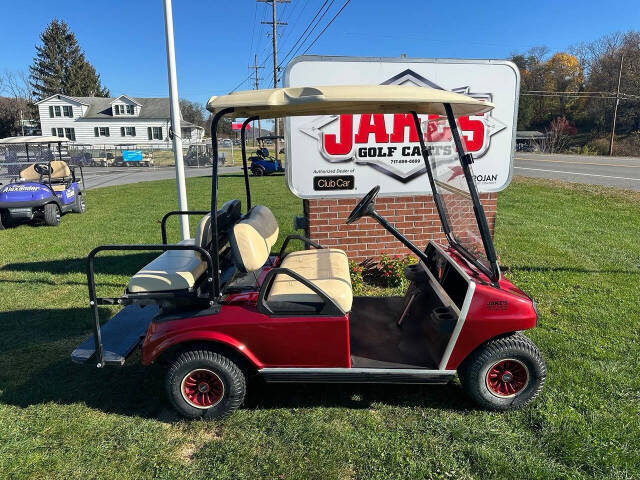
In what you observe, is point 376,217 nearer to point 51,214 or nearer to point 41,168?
point 51,214

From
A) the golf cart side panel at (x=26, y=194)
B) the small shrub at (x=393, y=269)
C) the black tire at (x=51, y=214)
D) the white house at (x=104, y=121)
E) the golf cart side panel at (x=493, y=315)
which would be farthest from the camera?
the white house at (x=104, y=121)

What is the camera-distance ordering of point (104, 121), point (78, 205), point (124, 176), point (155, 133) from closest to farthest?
point (78, 205) → point (124, 176) → point (104, 121) → point (155, 133)

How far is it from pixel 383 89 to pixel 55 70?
6154cm

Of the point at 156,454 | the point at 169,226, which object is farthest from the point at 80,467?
the point at 169,226

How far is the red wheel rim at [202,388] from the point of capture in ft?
8.41

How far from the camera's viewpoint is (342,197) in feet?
15.9

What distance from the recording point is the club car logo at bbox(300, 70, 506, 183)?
4.67 m

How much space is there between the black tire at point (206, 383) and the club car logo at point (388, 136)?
2.81 meters

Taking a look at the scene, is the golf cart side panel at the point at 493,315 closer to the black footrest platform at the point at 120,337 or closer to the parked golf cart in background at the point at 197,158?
the black footrest platform at the point at 120,337

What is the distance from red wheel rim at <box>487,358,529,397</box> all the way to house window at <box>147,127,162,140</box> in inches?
1742

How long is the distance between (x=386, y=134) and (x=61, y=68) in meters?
59.7

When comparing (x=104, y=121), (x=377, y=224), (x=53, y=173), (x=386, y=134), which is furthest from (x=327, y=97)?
(x=104, y=121)

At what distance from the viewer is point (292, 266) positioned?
312cm

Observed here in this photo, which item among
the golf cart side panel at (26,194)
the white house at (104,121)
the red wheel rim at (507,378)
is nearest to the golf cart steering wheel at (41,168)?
the golf cart side panel at (26,194)
